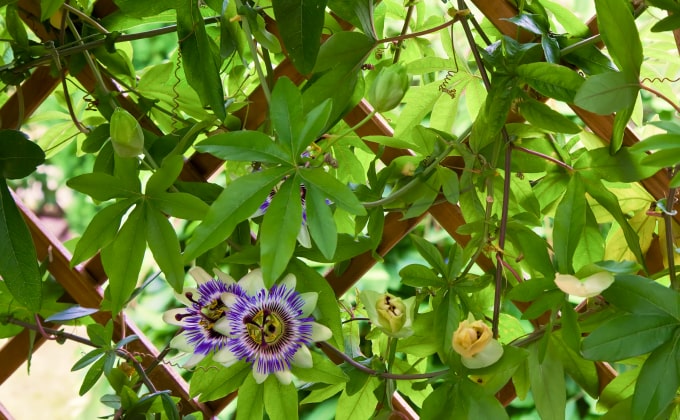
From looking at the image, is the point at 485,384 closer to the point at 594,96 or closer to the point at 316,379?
the point at 316,379

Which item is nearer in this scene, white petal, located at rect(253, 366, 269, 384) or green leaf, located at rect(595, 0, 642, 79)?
green leaf, located at rect(595, 0, 642, 79)

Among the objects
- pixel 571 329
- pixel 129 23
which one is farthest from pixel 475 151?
pixel 129 23

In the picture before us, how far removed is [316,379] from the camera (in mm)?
799

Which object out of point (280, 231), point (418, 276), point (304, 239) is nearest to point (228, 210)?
point (280, 231)

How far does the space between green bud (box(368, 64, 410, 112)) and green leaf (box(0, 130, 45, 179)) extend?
0.35 metres

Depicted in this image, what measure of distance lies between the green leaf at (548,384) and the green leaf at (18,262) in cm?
49

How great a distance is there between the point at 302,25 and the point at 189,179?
51 centimetres

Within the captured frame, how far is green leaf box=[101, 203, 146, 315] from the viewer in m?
0.74

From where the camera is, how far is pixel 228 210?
628 mm

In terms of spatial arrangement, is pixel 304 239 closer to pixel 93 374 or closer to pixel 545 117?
pixel 545 117

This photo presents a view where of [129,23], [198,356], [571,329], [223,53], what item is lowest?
[571,329]

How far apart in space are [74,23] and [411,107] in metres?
0.43

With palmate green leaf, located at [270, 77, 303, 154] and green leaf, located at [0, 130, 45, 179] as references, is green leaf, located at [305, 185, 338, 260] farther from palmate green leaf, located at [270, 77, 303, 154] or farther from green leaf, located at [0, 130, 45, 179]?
green leaf, located at [0, 130, 45, 179]

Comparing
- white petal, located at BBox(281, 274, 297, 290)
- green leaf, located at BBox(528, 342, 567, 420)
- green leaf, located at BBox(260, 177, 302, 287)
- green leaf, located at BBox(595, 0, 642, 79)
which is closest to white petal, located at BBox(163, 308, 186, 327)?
white petal, located at BBox(281, 274, 297, 290)
